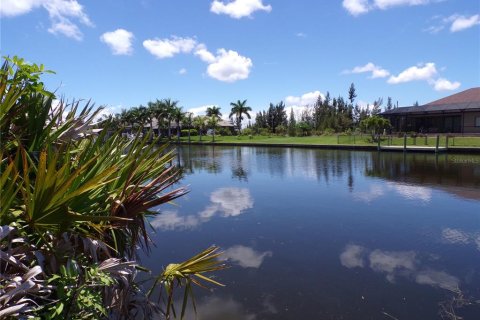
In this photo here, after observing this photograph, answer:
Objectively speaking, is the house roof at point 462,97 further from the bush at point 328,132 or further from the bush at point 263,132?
the bush at point 263,132

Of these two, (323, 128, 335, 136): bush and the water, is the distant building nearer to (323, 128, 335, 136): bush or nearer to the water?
(323, 128, 335, 136): bush

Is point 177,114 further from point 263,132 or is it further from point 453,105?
point 453,105

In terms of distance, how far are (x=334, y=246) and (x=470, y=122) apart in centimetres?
3818

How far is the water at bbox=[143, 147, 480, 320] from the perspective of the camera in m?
5.37

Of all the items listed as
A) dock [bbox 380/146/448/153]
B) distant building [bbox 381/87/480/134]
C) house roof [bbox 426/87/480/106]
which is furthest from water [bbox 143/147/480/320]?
house roof [bbox 426/87/480/106]

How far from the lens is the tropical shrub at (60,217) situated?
2.23 m

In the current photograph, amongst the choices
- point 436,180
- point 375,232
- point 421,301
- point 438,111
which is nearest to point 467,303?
point 421,301

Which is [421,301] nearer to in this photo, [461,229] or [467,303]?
[467,303]

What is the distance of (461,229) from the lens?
→ 8.80m

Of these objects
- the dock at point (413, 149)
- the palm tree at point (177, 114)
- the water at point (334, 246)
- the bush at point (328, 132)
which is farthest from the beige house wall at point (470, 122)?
the palm tree at point (177, 114)

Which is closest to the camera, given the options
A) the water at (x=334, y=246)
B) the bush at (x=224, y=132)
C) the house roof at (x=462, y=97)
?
the water at (x=334, y=246)

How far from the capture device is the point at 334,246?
7.73m

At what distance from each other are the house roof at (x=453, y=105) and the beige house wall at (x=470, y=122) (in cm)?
94

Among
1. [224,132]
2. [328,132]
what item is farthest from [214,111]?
[328,132]
